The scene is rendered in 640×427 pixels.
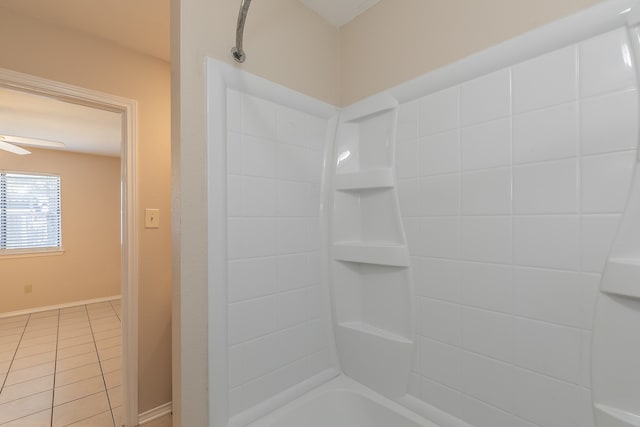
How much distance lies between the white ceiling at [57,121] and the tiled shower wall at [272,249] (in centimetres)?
196

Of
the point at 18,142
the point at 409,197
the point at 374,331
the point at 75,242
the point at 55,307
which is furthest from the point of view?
the point at 75,242

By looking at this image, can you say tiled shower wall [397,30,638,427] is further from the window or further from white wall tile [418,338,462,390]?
A: the window

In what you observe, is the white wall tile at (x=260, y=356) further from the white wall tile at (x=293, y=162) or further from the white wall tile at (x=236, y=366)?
the white wall tile at (x=293, y=162)

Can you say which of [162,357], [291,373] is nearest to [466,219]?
[291,373]

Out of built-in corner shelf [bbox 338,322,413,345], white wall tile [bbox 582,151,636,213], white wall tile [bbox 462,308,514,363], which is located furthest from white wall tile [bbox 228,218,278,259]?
white wall tile [bbox 582,151,636,213]

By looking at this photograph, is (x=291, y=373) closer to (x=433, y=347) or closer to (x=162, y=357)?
(x=433, y=347)

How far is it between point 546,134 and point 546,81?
15 cm

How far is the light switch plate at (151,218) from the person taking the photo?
1675 mm

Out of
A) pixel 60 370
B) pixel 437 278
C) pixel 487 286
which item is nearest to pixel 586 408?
pixel 487 286

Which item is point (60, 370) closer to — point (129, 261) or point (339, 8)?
point (129, 261)

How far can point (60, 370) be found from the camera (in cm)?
224

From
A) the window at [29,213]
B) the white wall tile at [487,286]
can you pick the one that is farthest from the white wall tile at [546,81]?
the window at [29,213]

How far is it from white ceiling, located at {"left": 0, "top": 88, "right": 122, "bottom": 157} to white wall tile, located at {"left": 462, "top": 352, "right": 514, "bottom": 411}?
2.90m

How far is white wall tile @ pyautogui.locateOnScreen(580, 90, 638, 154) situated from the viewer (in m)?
0.63
